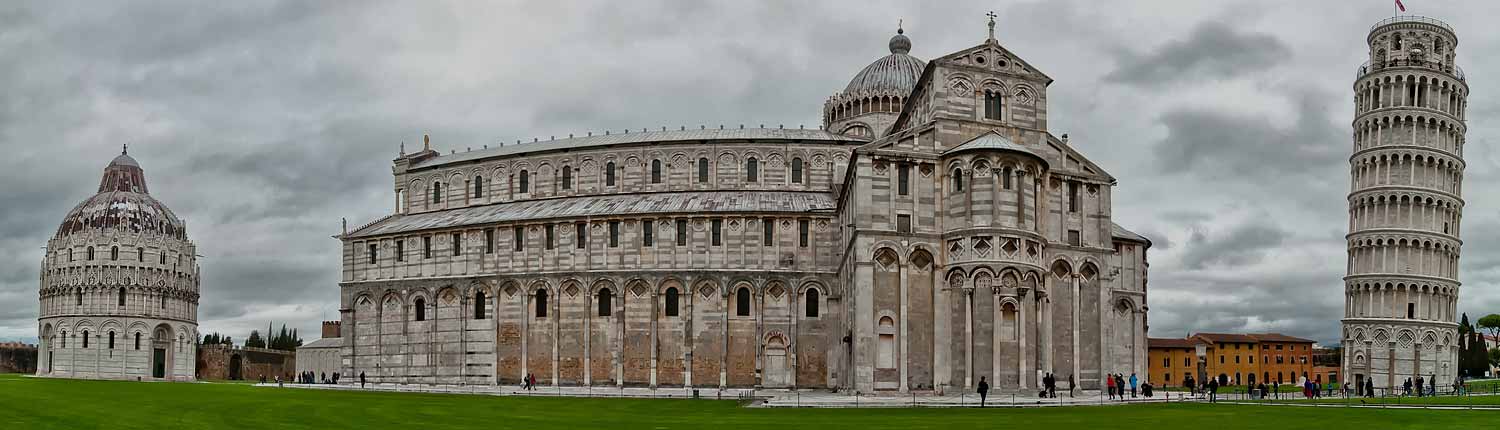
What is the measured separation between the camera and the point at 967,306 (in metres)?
50.7

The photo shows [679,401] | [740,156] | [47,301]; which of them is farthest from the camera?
[47,301]

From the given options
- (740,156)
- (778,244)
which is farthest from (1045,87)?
(740,156)

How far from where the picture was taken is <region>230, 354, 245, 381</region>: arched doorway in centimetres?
11539

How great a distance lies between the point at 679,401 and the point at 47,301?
259ft

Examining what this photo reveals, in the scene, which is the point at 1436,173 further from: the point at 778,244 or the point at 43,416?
the point at 43,416

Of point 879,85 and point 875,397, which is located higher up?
point 879,85

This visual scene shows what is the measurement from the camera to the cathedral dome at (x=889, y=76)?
81.4m

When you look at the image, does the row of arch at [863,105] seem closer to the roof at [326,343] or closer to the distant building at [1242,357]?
the roof at [326,343]

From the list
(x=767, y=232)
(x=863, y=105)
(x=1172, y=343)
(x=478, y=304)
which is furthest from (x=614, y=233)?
(x=1172, y=343)

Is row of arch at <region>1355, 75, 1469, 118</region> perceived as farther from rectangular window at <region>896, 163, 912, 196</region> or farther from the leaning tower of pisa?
rectangular window at <region>896, 163, 912, 196</region>

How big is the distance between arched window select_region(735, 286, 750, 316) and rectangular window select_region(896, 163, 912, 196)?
48.6ft

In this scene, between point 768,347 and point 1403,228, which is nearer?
point 768,347

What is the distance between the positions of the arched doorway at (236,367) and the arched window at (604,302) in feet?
201

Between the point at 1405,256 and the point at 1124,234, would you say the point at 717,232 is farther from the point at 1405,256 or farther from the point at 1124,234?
the point at 1405,256
